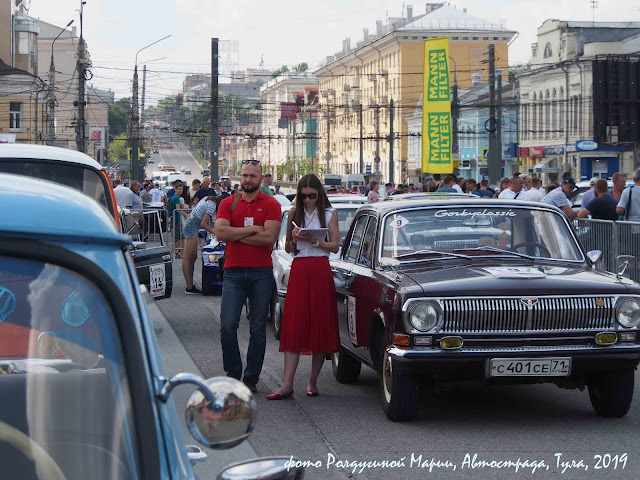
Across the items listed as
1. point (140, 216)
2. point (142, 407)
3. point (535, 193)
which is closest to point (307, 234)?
point (140, 216)

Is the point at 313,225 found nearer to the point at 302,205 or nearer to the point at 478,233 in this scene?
the point at 302,205

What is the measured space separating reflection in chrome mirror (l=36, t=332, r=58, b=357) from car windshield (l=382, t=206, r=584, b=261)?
6.34m

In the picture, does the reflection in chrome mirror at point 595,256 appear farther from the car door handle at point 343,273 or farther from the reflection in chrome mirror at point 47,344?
the reflection in chrome mirror at point 47,344

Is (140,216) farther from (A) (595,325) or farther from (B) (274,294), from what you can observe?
(A) (595,325)

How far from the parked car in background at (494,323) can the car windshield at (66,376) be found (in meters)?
5.27

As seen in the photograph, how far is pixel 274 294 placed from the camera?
42.8ft

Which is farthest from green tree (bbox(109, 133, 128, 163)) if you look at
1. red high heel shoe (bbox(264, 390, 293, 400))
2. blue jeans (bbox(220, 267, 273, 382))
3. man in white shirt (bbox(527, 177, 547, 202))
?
red high heel shoe (bbox(264, 390, 293, 400))

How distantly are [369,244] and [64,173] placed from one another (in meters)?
2.49

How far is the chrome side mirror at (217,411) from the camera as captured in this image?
2.09 m

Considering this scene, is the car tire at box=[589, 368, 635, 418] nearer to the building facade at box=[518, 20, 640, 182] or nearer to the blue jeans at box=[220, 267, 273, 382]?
the blue jeans at box=[220, 267, 273, 382]

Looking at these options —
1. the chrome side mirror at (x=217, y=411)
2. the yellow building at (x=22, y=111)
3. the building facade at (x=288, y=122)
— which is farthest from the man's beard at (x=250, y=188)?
the building facade at (x=288, y=122)

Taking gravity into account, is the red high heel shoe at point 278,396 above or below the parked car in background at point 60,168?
below

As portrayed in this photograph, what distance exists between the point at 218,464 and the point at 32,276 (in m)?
4.47

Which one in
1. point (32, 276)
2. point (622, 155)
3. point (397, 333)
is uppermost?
point (622, 155)
